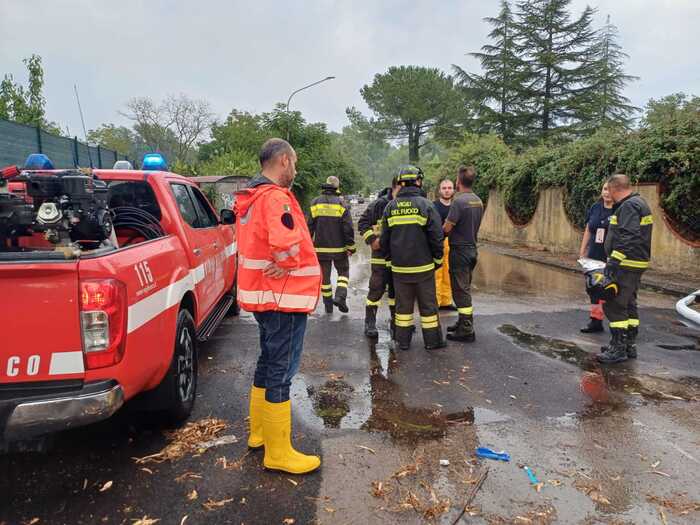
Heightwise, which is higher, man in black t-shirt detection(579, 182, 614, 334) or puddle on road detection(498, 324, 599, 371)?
man in black t-shirt detection(579, 182, 614, 334)

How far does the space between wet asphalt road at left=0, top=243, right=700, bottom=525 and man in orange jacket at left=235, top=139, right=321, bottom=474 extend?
23cm

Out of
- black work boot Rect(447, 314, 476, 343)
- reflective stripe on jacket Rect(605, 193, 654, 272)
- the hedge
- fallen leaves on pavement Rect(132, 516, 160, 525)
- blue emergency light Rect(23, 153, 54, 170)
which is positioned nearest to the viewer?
fallen leaves on pavement Rect(132, 516, 160, 525)

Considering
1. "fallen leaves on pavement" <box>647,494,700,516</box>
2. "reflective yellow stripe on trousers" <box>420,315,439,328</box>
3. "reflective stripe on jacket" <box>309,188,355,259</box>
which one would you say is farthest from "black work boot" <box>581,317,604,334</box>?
"fallen leaves on pavement" <box>647,494,700,516</box>

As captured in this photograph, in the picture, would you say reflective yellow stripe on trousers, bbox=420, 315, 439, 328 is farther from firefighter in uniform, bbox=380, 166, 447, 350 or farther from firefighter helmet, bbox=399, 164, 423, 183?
firefighter helmet, bbox=399, 164, 423, 183

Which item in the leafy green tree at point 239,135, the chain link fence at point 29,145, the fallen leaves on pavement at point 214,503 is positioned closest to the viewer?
the fallen leaves on pavement at point 214,503

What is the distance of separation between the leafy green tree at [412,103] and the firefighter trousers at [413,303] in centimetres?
4579

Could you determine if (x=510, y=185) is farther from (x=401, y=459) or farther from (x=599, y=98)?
(x=599, y=98)

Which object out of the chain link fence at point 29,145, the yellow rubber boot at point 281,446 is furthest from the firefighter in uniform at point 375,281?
the chain link fence at point 29,145

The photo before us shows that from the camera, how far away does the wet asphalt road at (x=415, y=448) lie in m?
2.65

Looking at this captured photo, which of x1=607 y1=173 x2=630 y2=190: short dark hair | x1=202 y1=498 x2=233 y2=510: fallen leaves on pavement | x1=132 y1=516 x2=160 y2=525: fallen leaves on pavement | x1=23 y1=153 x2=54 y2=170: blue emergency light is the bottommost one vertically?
x1=132 y1=516 x2=160 y2=525: fallen leaves on pavement

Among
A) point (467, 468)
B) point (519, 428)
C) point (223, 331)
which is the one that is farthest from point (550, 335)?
point (223, 331)

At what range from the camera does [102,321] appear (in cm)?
248

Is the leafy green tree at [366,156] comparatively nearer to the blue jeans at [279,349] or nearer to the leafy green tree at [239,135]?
the leafy green tree at [239,135]

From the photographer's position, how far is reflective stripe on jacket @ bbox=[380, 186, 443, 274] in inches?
200
